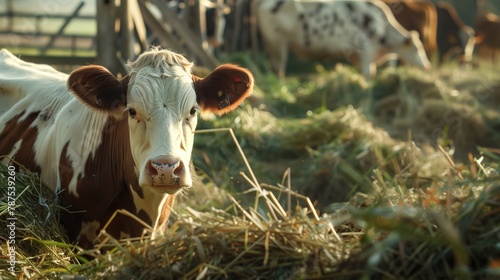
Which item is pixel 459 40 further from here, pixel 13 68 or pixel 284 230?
pixel 284 230

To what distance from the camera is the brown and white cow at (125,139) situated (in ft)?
15.2

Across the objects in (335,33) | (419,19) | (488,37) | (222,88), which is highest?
(222,88)

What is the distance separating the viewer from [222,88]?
17.1 feet

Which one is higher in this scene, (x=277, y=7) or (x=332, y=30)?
(x=277, y=7)

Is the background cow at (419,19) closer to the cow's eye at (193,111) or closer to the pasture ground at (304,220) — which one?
the pasture ground at (304,220)

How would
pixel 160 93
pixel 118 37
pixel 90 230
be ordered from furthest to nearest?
pixel 118 37 < pixel 90 230 < pixel 160 93

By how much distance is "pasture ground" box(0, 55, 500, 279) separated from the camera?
10.3ft

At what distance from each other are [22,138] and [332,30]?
12.8 meters

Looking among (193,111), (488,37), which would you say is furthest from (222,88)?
(488,37)

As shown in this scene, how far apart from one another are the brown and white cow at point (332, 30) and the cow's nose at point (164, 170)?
43.4 ft

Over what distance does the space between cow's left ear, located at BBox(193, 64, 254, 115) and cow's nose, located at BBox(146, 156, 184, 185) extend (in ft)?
2.47

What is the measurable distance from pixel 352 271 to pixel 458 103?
9412 millimetres

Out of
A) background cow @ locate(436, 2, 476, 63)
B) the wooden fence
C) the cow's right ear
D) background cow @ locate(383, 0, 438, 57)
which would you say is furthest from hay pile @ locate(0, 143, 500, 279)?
background cow @ locate(436, 2, 476, 63)

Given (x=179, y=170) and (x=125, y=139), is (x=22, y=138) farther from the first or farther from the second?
(x=179, y=170)
